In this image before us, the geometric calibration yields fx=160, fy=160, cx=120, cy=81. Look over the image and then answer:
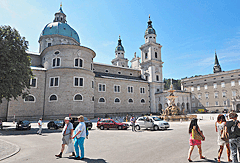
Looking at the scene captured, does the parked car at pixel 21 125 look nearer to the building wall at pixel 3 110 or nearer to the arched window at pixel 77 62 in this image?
the building wall at pixel 3 110

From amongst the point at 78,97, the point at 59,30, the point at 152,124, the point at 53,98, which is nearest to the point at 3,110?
the point at 53,98

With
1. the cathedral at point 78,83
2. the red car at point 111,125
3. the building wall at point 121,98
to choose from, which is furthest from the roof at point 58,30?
the red car at point 111,125

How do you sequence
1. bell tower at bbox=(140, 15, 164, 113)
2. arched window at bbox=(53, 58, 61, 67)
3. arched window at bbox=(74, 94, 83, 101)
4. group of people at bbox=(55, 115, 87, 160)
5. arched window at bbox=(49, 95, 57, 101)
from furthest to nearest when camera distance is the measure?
bell tower at bbox=(140, 15, 164, 113), arched window at bbox=(53, 58, 61, 67), arched window at bbox=(74, 94, 83, 101), arched window at bbox=(49, 95, 57, 101), group of people at bbox=(55, 115, 87, 160)

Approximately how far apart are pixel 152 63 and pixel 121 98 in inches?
645

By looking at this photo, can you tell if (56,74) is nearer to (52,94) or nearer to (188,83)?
(52,94)

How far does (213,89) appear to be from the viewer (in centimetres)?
5159

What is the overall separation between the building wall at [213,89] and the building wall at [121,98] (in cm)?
1871

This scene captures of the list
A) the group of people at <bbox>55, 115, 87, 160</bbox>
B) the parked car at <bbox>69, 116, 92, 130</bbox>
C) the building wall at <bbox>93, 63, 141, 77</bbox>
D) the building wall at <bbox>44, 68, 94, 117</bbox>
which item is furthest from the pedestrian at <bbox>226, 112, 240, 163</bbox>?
the building wall at <bbox>93, 63, 141, 77</bbox>

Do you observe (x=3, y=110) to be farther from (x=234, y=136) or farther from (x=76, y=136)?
(x=234, y=136)

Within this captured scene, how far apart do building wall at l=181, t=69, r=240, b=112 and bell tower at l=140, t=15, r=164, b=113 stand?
13020 mm

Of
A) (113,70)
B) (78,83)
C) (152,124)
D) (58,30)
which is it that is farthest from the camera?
(113,70)

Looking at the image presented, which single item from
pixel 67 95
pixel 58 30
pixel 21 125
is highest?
pixel 58 30

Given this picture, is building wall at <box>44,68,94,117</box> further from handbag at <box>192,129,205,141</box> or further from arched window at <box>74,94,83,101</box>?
handbag at <box>192,129,205,141</box>

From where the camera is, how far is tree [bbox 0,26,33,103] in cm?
1758
